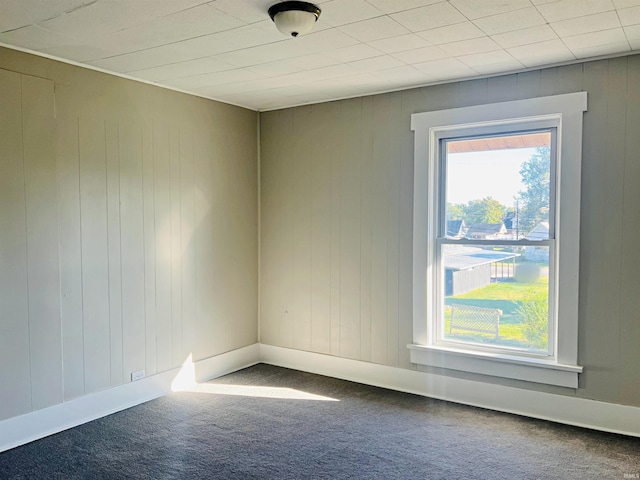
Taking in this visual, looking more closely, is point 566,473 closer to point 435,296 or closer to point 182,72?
point 435,296

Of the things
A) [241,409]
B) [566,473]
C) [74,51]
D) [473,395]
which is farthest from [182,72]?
[566,473]

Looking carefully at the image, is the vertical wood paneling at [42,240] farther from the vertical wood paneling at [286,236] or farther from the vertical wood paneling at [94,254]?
the vertical wood paneling at [286,236]

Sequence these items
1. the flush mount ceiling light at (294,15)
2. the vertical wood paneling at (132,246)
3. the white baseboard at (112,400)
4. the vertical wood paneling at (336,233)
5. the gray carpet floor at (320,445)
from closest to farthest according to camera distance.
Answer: the flush mount ceiling light at (294,15), the gray carpet floor at (320,445), the white baseboard at (112,400), the vertical wood paneling at (132,246), the vertical wood paneling at (336,233)

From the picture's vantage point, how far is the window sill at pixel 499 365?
12.0 feet

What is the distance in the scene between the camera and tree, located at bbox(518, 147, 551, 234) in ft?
12.4

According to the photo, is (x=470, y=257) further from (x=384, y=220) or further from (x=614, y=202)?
(x=614, y=202)

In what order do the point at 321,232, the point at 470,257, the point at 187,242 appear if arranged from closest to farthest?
1. the point at 470,257
2. the point at 187,242
3. the point at 321,232

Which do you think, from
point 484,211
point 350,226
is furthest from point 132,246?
point 484,211

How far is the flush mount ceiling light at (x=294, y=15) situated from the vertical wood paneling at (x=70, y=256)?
178 cm

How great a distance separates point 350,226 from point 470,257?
1.03m

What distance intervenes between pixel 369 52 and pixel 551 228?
69.0 inches

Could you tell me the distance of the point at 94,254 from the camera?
3.76 m

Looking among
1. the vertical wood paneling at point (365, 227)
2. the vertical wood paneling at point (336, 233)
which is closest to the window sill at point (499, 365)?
the vertical wood paneling at point (365, 227)

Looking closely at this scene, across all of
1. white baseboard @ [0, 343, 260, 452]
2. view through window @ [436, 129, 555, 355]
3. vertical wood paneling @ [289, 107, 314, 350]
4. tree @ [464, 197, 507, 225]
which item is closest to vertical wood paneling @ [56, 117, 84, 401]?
white baseboard @ [0, 343, 260, 452]
